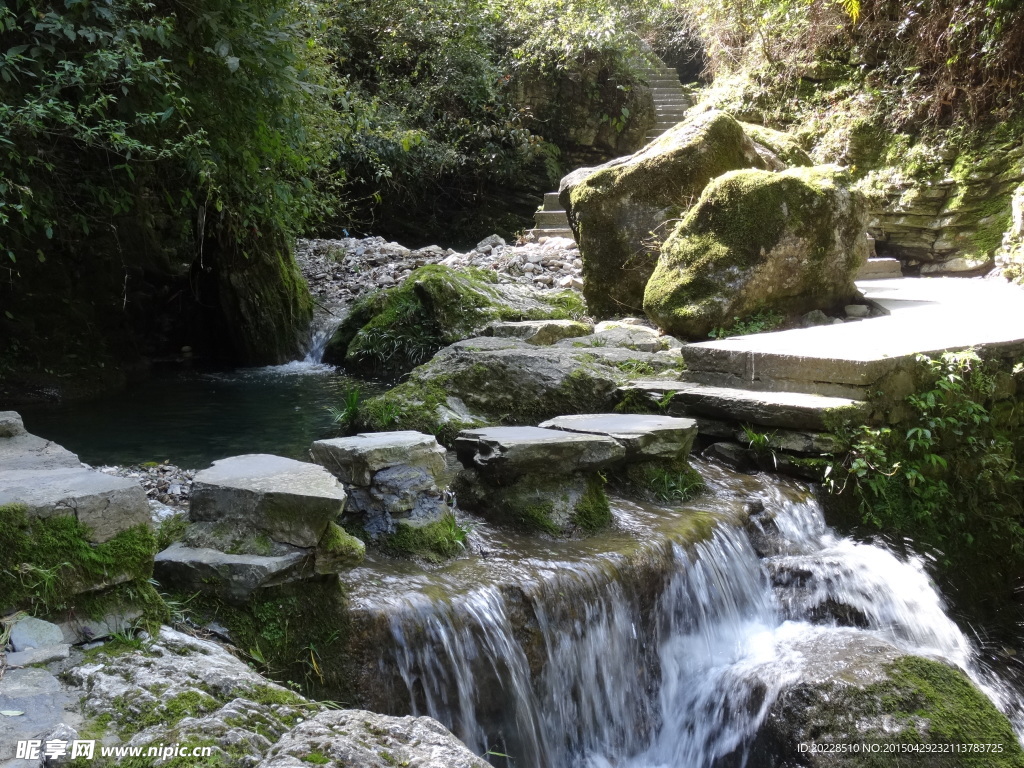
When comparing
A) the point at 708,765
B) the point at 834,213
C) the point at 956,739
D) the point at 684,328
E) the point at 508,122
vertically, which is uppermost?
the point at 508,122

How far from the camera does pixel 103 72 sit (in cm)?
475

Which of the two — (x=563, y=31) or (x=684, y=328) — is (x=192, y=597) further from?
(x=563, y=31)

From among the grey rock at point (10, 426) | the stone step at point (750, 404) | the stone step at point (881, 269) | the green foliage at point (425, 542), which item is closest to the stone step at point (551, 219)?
the stone step at point (881, 269)

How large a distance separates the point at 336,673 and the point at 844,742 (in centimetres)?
195

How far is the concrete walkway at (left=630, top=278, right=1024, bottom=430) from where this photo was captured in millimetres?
5117

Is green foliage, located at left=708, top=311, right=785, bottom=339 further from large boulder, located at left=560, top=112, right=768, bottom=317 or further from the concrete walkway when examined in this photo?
large boulder, located at left=560, top=112, right=768, bottom=317

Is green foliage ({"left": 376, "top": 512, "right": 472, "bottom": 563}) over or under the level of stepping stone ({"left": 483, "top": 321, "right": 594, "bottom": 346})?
under

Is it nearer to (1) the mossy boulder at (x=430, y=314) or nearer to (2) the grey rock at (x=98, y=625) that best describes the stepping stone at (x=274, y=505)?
(2) the grey rock at (x=98, y=625)

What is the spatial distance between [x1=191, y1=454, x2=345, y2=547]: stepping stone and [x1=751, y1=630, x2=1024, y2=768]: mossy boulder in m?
1.98

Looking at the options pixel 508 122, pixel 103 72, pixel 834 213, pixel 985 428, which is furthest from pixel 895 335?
pixel 508 122

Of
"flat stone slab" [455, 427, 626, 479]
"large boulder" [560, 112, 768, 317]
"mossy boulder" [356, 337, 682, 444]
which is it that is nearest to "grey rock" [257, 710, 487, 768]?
"flat stone slab" [455, 427, 626, 479]

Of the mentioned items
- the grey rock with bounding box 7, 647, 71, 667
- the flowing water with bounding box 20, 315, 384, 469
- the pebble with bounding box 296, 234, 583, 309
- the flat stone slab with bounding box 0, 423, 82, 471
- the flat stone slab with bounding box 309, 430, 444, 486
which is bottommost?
the flowing water with bounding box 20, 315, 384, 469

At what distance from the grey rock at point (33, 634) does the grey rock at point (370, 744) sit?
79 centimetres

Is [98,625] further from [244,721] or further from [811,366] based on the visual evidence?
[811,366]
